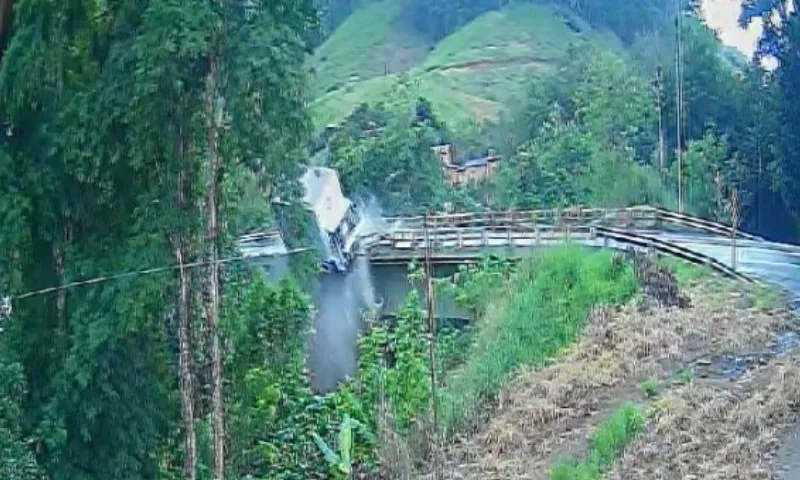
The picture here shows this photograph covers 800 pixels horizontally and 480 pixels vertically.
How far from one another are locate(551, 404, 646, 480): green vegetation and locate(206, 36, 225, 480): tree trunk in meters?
3.19

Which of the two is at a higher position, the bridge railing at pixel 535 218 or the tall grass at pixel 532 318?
the bridge railing at pixel 535 218

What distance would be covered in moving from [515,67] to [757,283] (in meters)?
29.9

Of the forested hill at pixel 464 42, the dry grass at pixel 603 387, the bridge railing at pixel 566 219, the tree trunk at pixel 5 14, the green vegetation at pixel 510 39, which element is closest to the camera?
the tree trunk at pixel 5 14

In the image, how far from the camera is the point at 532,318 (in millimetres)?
17594

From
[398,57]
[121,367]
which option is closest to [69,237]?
[121,367]

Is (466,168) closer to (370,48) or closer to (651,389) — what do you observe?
(370,48)

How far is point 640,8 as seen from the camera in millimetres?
50594

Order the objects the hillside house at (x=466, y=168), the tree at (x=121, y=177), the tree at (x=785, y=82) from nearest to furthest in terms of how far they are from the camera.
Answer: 1. the tree at (x=121, y=177)
2. the tree at (x=785, y=82)
3. the hillside house at (x=466, y=168)

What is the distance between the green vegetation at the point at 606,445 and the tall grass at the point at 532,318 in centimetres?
240

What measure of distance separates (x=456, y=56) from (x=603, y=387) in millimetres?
36359

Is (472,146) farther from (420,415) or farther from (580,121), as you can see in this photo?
(420,415)

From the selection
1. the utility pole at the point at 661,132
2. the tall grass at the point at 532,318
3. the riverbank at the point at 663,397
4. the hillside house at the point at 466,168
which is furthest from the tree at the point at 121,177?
the hillside house at the point at 466,168

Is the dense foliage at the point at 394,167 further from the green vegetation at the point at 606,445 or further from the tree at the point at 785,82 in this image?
the green vegetation at the point at 606,445

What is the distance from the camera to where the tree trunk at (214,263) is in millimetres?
10531
